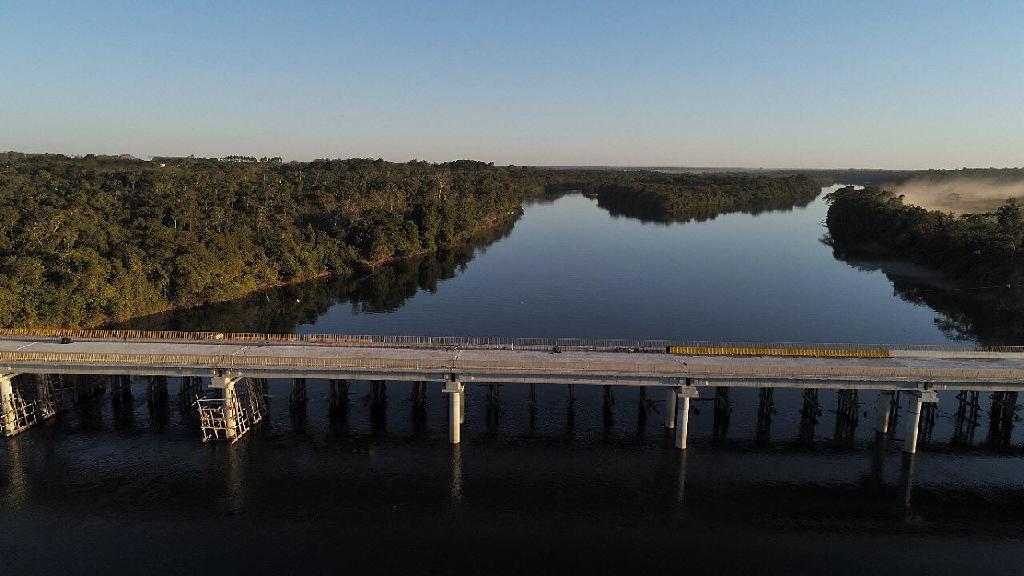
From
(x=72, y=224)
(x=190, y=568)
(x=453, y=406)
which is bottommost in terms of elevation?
(x=190, y=568)

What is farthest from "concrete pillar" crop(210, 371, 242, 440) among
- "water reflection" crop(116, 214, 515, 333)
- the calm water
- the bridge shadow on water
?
"water reflection" crop(116, 214, 515, 333)

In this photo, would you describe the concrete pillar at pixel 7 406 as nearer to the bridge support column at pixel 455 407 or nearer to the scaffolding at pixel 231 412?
the scaffolding at pixel 231 412

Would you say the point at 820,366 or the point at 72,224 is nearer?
the point at 820,366

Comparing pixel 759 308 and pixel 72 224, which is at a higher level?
pixel 72 224

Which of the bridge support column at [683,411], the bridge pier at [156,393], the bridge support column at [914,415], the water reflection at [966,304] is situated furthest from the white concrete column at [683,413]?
the water reflection at [966,304]

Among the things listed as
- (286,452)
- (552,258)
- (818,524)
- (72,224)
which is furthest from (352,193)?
(818,524)

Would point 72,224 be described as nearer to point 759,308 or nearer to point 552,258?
point 552,258
